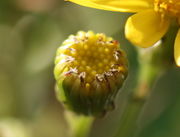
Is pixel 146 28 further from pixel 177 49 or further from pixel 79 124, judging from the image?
pixel 79 124

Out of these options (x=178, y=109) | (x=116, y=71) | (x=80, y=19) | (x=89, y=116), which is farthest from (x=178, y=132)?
(x=80, y=19)

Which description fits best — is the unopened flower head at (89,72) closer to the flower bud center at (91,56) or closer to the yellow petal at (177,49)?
A: the flower bud center at (91,56)

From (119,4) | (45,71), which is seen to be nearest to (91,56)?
(119,4)

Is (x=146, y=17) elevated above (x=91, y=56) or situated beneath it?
elevated above

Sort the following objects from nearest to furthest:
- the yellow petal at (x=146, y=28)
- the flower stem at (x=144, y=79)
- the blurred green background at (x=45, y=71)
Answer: the yellow petal at (x=146, y=28) < the flower stem at (x=144, y=79) < the blurred green background at (x=45, y=71)

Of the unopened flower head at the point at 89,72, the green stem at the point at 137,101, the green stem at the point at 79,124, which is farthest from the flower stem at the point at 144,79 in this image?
the unopened flower head at the point at 89,72

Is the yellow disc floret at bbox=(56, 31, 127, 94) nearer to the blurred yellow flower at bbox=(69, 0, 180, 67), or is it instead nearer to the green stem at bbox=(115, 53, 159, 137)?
the blurred yellow flower at bbox=(69, 0, 180, 67)
